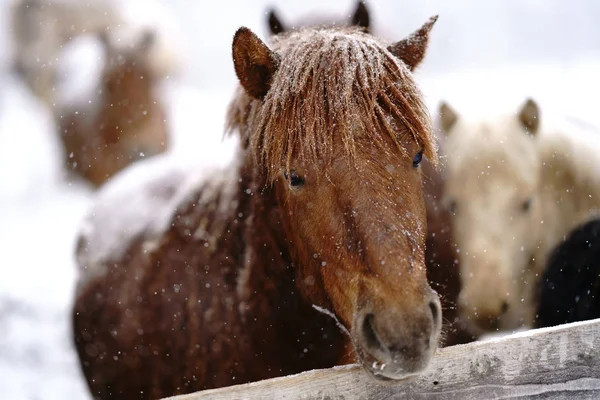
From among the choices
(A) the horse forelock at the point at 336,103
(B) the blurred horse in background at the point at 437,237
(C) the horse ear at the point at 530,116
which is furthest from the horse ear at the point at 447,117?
(A) the horse forelock at the point at 336,103

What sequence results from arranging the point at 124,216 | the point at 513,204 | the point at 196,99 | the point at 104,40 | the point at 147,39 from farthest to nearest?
the point at 196,99
the point at 147,39
the point at 104,40
the point at 124,216
the point at 513,204

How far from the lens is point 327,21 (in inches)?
84.8

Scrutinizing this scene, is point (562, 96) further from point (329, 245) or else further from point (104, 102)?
point (329, 245)

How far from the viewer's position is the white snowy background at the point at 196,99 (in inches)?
174

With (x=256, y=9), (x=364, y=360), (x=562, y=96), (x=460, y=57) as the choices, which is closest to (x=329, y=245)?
(x=364, y=360)

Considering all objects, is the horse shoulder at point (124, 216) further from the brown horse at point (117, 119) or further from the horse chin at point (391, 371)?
the brown horse at point (117, 119)

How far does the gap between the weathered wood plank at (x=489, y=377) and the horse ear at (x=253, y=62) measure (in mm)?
846

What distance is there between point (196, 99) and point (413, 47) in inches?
390

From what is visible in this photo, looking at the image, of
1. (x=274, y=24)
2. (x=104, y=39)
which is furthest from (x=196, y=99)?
(x=274, y=24)

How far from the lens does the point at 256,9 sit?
11953 millimetres

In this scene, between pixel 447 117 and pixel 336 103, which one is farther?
pixel 447 117

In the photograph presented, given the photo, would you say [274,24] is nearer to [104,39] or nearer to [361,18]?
[361,18]

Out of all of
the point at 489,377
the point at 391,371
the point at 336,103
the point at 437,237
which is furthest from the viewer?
the point at 437,237

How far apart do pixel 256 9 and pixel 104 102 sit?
6290 millimetres
